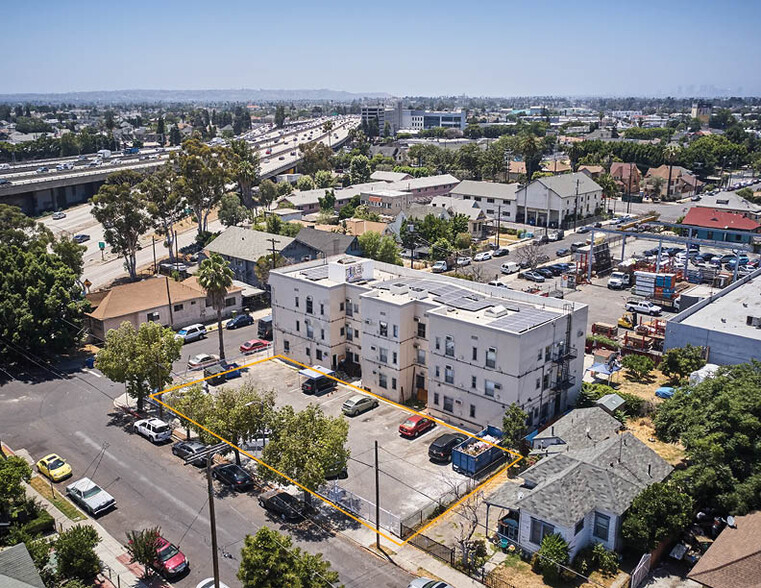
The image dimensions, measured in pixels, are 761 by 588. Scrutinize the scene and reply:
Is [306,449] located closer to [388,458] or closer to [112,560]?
[388,458]

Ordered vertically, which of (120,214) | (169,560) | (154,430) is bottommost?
(154,430)

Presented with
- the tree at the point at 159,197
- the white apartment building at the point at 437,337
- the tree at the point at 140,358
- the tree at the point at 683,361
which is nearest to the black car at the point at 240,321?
the white apartment building at the point at 437,337

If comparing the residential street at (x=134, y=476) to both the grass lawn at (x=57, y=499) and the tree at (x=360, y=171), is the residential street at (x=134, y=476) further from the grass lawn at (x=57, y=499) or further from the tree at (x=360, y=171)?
the tree at (x=360, y=171)

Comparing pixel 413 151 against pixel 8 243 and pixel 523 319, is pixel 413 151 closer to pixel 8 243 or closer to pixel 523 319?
pixel 8 243

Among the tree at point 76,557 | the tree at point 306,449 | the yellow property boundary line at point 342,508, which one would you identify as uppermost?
the tree at point 306,449

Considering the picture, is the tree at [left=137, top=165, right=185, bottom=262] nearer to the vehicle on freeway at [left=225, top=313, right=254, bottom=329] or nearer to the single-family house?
the single-family house

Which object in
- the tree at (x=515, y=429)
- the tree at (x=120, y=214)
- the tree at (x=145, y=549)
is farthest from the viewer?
the tree at (x=120, y=214)

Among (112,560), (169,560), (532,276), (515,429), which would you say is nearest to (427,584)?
(169,560)
